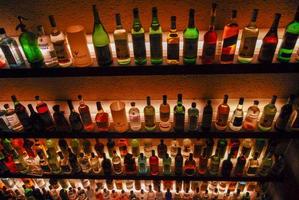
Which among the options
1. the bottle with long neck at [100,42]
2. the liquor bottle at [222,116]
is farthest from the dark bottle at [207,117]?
the bottle with long neck at [100,42]

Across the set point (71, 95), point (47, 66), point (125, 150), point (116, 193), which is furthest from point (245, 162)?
point (47, 66)

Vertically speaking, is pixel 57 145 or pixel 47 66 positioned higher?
pixel 47 66

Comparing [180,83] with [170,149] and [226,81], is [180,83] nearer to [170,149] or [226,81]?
[226,81]

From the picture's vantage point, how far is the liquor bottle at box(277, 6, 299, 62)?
1.32 meters

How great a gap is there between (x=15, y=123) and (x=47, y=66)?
68cm

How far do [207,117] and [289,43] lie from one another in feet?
2.13

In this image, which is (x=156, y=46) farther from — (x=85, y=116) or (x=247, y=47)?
(x=85, y=116)

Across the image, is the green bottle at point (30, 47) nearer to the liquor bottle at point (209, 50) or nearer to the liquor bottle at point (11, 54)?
the liquor bottle at point (11, 54)

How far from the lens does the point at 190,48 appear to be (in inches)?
52.4

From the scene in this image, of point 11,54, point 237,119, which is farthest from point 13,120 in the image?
point 237,119

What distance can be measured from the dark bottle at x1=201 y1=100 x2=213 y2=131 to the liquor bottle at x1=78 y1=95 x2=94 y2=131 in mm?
777

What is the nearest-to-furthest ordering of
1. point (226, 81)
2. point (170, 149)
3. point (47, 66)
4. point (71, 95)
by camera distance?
point (47, 66) < point (226, 81) < point (71, 95) < point (170, 149)

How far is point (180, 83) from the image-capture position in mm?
1845

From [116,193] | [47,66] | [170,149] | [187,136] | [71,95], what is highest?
[47,66]
